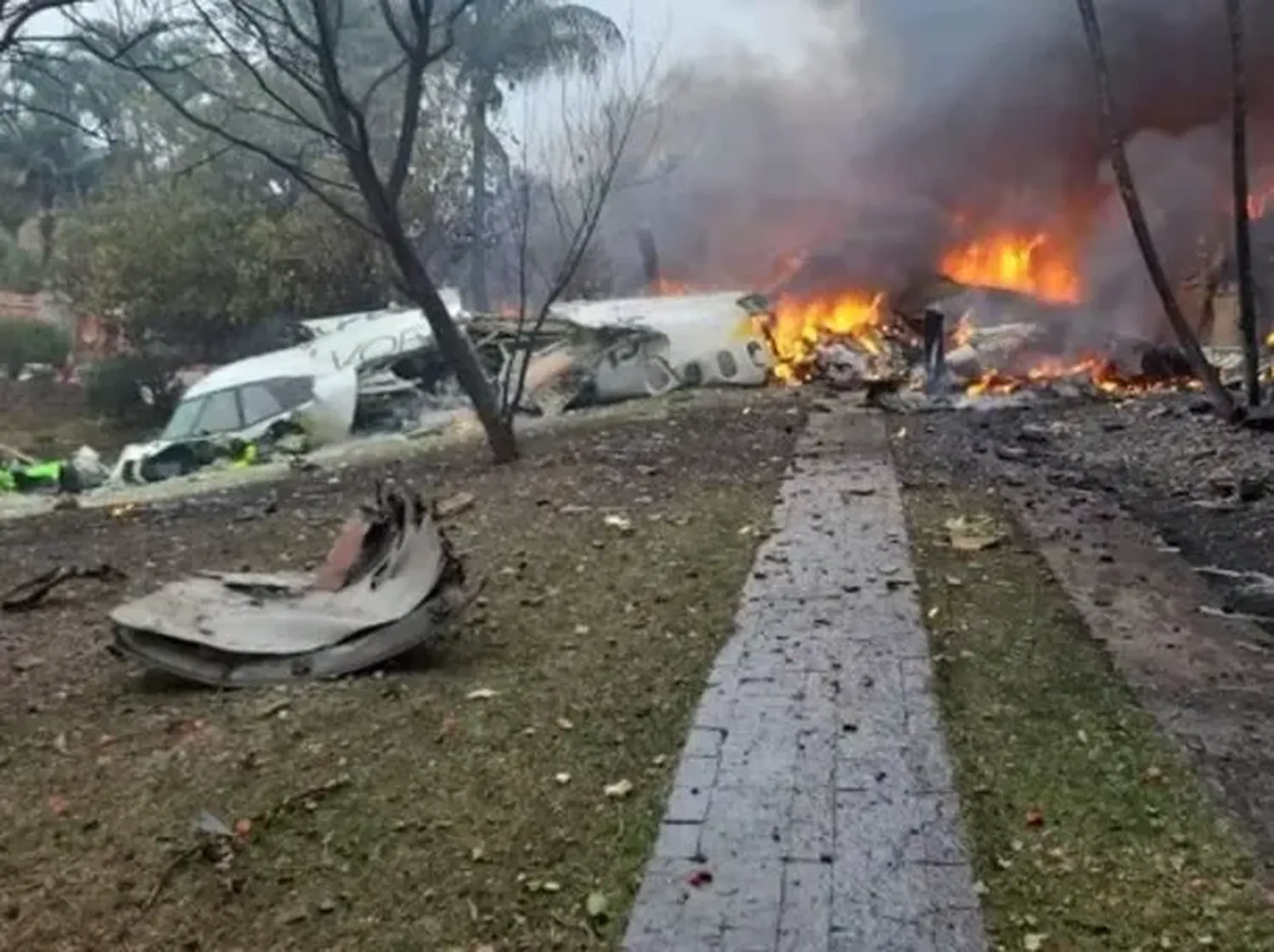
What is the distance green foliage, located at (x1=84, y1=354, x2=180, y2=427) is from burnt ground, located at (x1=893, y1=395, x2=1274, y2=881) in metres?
15.7

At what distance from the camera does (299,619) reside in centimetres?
460

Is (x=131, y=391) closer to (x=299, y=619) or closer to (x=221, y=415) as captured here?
(x=221, y=415)

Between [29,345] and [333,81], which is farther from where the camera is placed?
[29,345]

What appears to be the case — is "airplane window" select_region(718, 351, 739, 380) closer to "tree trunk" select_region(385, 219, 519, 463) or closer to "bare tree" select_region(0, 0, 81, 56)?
"tree trunk" select_region(385, 219, 519, 463)

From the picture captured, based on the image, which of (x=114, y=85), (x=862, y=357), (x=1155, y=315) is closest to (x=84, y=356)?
(x=114, y=85)

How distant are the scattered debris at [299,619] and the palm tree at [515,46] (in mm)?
20057

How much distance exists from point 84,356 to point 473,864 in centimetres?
2897

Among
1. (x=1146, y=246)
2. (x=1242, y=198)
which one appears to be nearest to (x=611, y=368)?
(x=1146, y=246)

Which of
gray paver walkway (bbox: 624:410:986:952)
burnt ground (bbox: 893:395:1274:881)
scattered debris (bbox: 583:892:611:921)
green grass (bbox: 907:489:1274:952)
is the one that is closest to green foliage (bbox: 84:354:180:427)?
burnt ground (bbox: 893:395:1274:881)

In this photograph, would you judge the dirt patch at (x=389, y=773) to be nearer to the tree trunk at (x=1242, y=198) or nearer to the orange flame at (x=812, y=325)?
the tree trunk at (x=1242, y=198)

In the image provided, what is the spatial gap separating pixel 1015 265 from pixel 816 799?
64.4 ft

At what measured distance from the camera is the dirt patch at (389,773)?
2.87m

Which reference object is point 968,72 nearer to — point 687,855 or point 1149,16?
point 1149,16

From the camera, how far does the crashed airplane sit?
16578 millimetres
